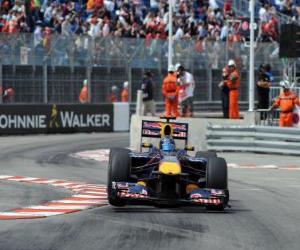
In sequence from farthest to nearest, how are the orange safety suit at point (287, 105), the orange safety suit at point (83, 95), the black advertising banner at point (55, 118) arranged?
1. the orange safety suit at point (83, 95)
2. the black advertising banner at point (55, 118)
3. the orange safety suit at point (287, 105)

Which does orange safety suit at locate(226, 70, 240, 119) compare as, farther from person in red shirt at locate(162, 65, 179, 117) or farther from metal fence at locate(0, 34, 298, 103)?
metal fence at locate(0, 34, 298, 103)

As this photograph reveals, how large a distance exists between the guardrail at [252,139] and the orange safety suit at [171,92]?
3.24 metres

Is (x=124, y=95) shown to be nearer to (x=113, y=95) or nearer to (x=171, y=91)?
(x=113, y=95)

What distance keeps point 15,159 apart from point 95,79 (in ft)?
36.1

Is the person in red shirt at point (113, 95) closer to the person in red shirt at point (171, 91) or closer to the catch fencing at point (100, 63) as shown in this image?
the catch fencing at point (100, 63)

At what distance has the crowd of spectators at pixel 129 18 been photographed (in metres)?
31.0

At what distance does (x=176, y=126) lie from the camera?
43.0 ft

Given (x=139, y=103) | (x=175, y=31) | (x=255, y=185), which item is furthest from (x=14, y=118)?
(x=255, y=185)

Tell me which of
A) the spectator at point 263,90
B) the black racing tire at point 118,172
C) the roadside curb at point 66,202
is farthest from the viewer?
the spectator at point 263,90

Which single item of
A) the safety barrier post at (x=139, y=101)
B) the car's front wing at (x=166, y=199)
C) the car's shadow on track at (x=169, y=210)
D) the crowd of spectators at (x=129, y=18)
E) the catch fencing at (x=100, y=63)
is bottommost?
the car's shadow on track at (x=169, y=210)

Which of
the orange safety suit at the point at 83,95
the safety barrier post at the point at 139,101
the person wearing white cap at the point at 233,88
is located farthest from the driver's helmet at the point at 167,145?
the orange safety suit at the point at 83,95

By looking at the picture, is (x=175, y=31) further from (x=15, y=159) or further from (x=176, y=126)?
(x=176, y=126)

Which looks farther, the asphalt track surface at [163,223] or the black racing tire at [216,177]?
the black racing tire at [216,177]

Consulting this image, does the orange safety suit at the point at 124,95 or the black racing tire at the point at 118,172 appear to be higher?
the orange safety suit at the point at 124,95
